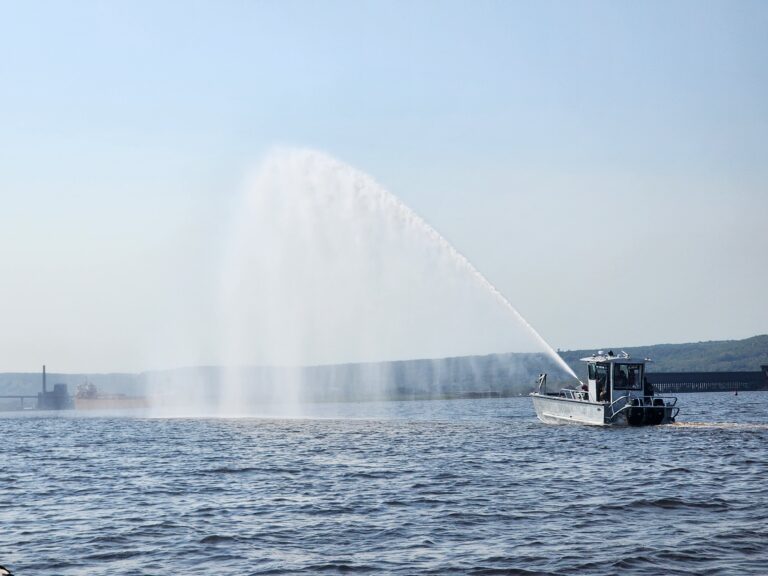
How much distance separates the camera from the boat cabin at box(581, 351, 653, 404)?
63188 millimetres

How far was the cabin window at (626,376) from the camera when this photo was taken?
208 feet

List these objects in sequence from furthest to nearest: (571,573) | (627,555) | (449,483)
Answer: (449,483)
(627,555)
(571,573)

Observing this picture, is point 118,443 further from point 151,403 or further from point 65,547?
point 151,403

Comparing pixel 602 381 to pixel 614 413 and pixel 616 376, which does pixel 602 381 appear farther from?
pixel 614 413

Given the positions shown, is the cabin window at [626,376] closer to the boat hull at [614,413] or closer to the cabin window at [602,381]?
the cabin window at [602,381]

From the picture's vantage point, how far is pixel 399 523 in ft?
87.0

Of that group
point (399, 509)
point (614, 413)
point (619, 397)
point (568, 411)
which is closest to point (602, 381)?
point (619, 397)

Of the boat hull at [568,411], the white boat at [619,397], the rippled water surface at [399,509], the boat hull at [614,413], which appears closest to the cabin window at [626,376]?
the white boat at [619,397]

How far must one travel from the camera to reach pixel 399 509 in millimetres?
28984

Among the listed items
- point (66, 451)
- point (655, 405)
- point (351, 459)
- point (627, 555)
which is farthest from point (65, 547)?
point (655, 405)

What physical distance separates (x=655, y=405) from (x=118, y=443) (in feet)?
120

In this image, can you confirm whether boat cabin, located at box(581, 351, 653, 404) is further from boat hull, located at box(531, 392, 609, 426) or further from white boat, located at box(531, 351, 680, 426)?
boat hull, located at box(531, 392, 609, 426)

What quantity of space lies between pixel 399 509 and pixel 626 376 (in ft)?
125

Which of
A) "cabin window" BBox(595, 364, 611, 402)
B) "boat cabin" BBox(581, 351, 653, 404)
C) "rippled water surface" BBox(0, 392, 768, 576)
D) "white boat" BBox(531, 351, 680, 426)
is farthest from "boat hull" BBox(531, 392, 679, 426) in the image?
"rippled water surface" BBox(0, 392, 768, 576)
